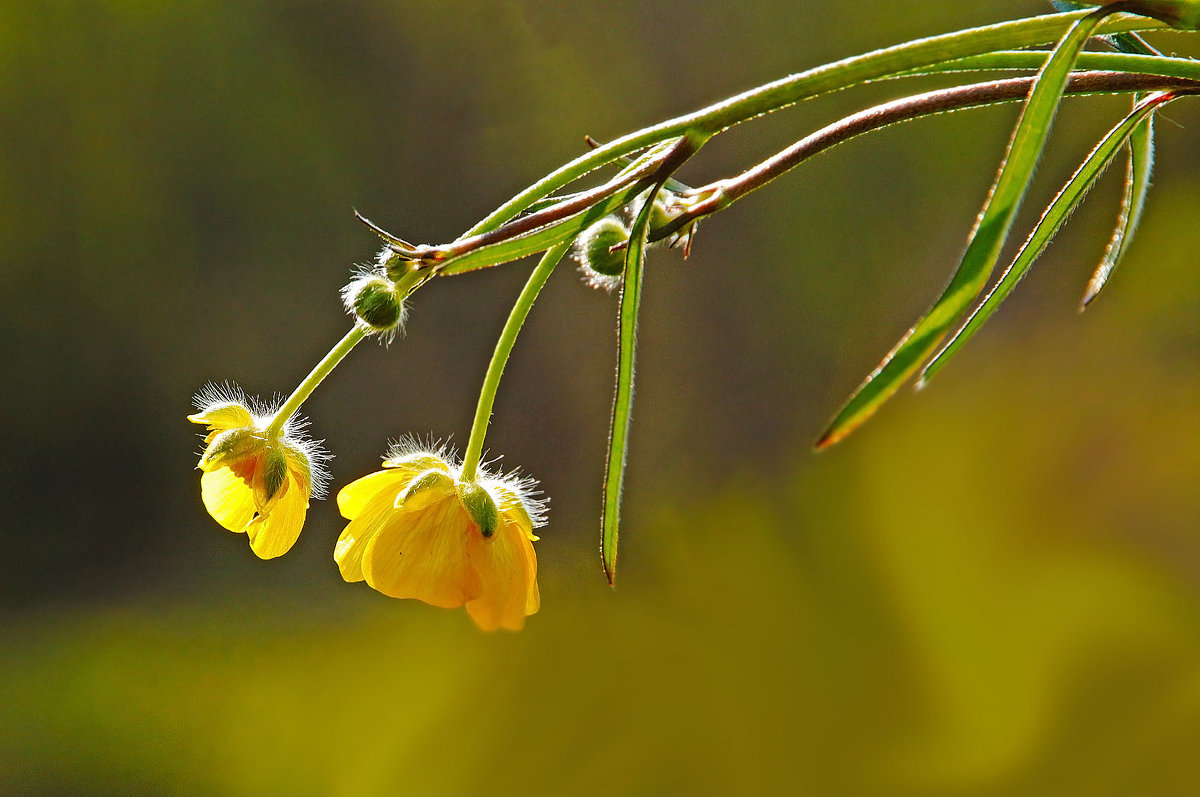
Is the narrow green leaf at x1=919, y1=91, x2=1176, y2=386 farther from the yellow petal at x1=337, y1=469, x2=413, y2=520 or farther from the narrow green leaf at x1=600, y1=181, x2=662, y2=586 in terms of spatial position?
the yellow petal at x1=337, y1=469, x2=413, y2=520

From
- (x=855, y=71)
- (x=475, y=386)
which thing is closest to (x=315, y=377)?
(x=855, y=71)

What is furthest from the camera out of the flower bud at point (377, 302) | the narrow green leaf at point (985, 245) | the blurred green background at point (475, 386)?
the blurred green background at point (475, 386)

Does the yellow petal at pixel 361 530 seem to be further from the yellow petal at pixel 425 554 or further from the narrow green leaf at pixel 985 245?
the narrow green leaf at pixel 985 245

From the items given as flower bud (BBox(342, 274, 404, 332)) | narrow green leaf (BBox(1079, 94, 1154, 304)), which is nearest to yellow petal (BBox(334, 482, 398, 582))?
flower bud (BBox(342, 274, 404, 332))

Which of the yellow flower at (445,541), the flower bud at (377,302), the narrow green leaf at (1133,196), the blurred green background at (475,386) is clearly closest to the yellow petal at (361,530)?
the yellow flower at (445,541)

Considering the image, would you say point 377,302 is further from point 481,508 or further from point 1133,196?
point 1133,196

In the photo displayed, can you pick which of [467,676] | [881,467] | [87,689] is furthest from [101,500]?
[881,467]
